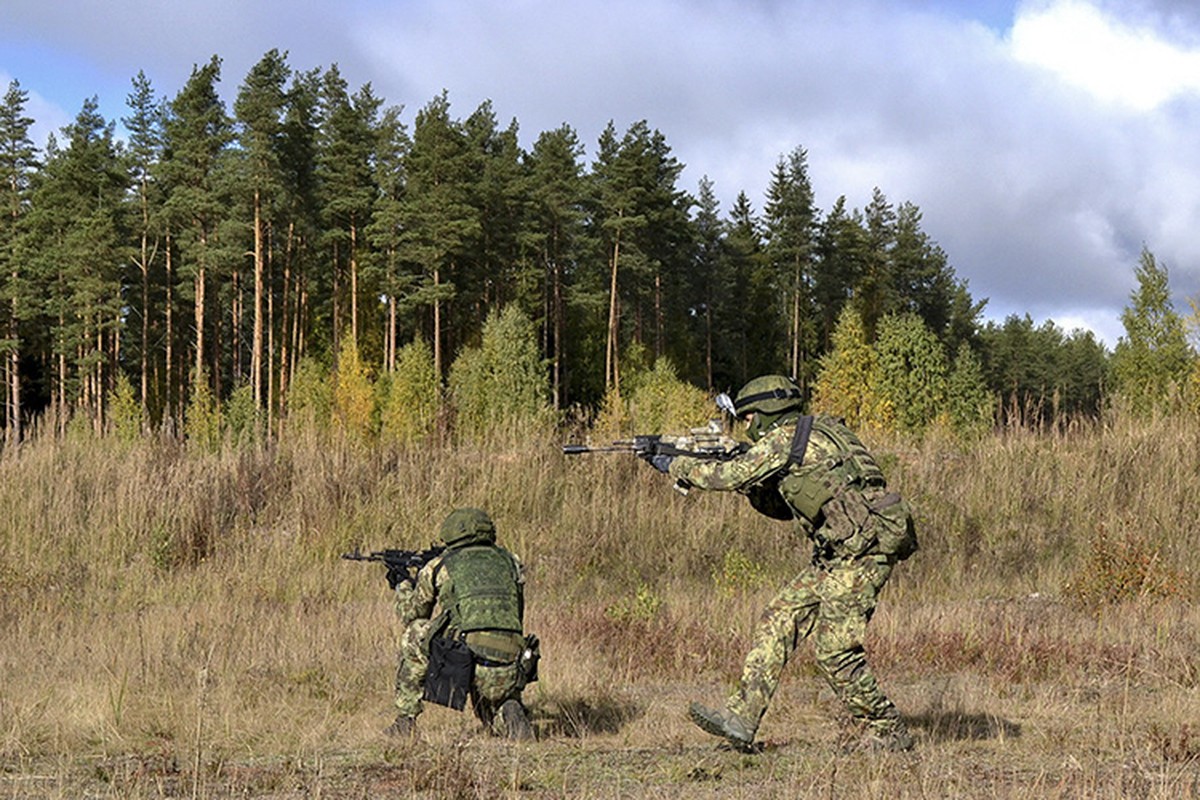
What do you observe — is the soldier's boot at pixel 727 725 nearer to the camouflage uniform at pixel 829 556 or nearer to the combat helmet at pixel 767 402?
the camouflage uniform at pixel 829 556

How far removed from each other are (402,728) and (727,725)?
6.39 feet

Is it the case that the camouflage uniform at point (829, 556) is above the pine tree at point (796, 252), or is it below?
below

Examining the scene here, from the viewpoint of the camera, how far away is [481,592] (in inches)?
260

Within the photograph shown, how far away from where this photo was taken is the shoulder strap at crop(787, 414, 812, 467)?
594 cm

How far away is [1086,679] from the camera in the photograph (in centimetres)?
823

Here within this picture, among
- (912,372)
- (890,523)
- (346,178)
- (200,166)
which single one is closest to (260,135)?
(200,166)

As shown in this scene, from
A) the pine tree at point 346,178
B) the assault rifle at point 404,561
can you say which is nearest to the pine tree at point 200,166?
the pine tree at point 346,178

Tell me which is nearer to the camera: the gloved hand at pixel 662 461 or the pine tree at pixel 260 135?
the gloved hand at pixel 662 461

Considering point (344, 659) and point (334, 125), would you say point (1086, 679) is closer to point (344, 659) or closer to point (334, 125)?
point (344, 659)

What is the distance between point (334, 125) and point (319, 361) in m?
11.9

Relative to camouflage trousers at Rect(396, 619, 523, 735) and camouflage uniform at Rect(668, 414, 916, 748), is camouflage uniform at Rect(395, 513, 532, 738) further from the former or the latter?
camouflage uniform at Rect(668, 414, 916, 748)

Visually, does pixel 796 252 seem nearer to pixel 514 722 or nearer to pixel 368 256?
pixel 368 256

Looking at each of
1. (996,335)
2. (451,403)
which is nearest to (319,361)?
(451,403)

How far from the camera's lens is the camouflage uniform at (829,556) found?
591cm
